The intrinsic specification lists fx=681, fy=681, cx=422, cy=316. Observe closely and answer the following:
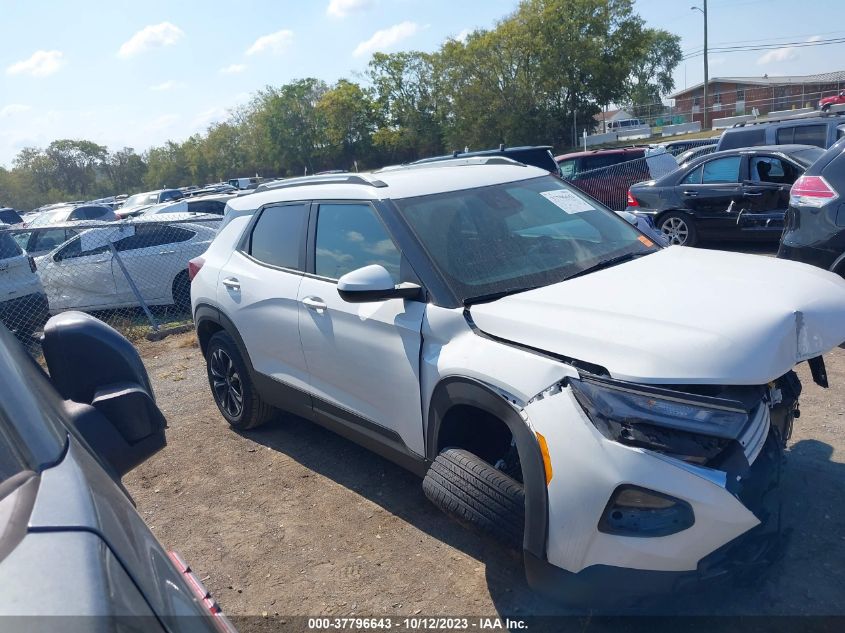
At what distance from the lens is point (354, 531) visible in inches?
147

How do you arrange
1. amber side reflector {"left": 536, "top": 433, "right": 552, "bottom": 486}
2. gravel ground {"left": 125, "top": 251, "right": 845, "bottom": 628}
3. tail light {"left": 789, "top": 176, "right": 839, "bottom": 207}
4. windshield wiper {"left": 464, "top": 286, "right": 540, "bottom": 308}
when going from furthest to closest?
tail light {"left": 789, "top": 176, "right": 839, "bottom": 207} < windshield wiper {"left": 464, "top": 286, "right": 540, "bottom": 308} < gravel ground {"left": 125, "top": 251, "right": 845, "bottom": 628} < amber side reflector {"left": 536, "top": 433, "right": 552, "bottom": 486}

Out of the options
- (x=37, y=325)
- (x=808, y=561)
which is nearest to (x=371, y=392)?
(x=808, y=561)

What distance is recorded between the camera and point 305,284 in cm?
409

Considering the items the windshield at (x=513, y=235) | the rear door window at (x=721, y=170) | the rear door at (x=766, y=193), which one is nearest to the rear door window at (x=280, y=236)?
the windshield at (x=513, y=235)

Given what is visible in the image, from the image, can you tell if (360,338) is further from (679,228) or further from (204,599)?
(679,228)

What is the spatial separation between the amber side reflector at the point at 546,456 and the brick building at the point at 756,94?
184 feet

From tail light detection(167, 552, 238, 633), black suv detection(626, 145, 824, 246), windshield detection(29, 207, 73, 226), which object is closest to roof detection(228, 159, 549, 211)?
tail light detection(167, 552, 238, 633)

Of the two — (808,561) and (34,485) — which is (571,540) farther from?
(34,485)

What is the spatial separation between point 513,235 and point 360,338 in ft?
3.24

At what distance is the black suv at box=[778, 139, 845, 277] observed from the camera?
5.41 metres

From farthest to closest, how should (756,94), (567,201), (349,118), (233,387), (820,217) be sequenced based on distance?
(349,118)
(756,94)
(820,217)
(233,387)
(567,201)

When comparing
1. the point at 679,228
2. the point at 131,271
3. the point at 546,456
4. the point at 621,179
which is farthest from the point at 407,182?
the point at 621,179

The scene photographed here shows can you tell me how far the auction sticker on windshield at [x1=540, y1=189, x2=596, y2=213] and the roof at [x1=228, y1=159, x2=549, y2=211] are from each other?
0.20 metres

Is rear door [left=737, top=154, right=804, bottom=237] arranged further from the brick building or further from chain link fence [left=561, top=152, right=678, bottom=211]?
the brick building
